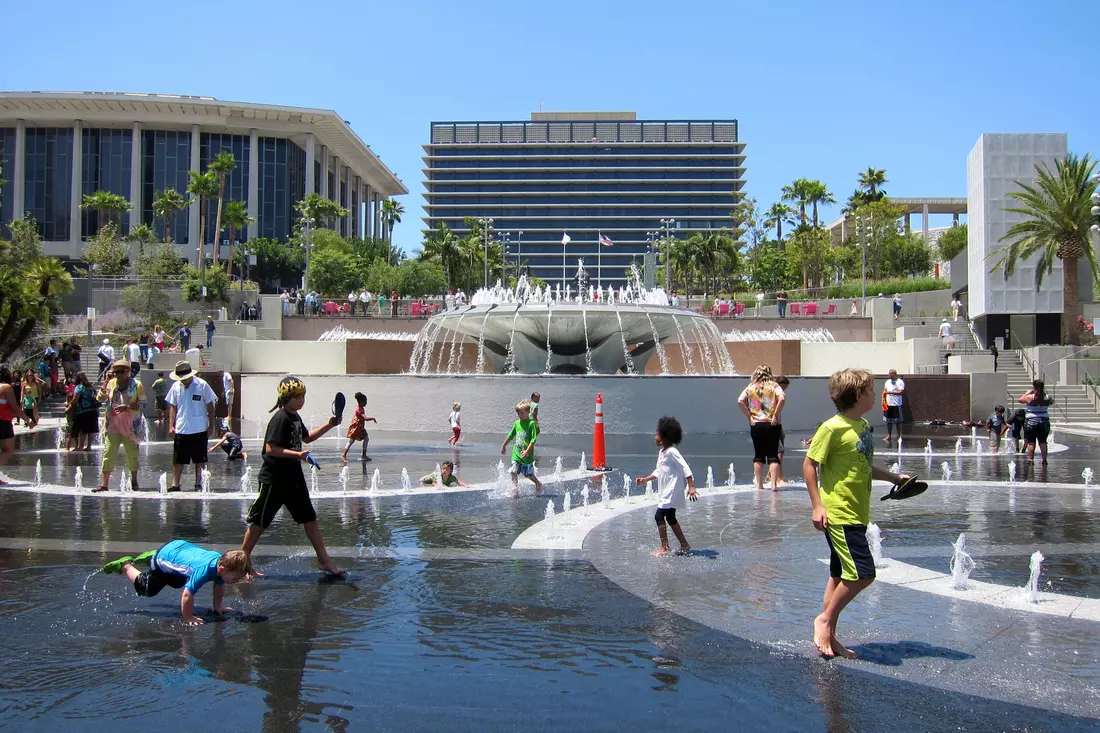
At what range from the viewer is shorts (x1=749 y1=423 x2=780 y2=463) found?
1107 centimetres

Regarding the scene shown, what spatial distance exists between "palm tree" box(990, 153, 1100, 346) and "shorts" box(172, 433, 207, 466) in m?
32.6

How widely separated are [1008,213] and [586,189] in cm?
11868

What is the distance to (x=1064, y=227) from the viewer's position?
3478 centimetres

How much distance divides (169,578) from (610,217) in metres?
150

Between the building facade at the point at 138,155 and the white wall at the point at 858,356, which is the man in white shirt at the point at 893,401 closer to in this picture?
the white wall at the point at 858,356

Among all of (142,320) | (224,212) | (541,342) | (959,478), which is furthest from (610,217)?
(959,478)

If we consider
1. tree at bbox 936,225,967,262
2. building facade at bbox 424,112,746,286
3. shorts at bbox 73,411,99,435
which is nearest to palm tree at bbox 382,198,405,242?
building facade at bbox 424,112,746,286

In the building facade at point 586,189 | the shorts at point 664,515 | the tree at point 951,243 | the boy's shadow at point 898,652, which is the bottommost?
the boy's shadow at point 898,652

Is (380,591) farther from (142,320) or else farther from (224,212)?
(224,212)

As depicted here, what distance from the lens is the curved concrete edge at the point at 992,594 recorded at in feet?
18.8

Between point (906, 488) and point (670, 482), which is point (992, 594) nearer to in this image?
point (906, 488)

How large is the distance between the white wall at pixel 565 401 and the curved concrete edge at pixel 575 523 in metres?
8.61

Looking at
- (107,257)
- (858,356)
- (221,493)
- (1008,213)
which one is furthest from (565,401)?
(107,257)

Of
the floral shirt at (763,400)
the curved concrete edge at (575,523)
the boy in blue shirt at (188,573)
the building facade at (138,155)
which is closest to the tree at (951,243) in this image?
the building facade at (138,155)
